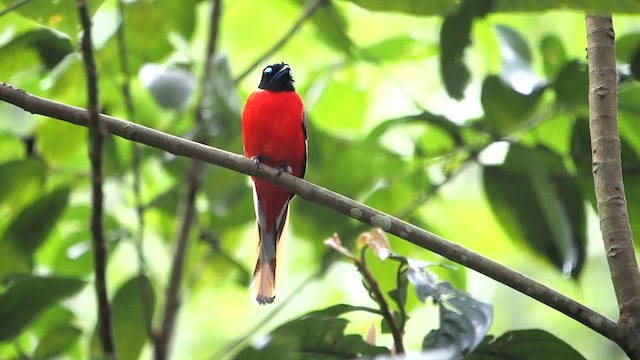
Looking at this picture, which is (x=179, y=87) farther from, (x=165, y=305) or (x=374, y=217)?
(x=374, y=217)

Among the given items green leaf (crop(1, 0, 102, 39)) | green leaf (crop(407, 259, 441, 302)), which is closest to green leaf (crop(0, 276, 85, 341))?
green leaf (crop(1, 0, 102, 39))

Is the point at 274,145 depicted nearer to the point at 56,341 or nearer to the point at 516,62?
the point at 516,62

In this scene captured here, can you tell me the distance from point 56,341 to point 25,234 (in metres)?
0.36

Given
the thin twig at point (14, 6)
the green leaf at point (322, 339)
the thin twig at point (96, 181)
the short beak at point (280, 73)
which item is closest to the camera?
the thin twig at point (96, 181)

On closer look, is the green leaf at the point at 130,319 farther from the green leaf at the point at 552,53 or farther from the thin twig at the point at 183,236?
the green leaf at the point at 552,53

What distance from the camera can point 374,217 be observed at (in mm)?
1843

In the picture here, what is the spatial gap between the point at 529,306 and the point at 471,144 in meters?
3.56

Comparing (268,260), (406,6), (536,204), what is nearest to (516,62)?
(536,204)

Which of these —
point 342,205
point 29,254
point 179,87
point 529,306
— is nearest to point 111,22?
point 179,87

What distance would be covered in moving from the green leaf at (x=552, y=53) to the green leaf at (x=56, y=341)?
1.87 meters

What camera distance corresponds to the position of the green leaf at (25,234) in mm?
2650

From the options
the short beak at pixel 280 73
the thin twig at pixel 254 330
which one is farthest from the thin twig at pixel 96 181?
the short beak at pixel 280 73

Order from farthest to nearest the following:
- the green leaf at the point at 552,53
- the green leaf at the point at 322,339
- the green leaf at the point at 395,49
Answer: the green leaf at the point at 395,49 → the green leaf at the point at 552,53 → the green leaf at the point at 322,339

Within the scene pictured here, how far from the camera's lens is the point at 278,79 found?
11.5ft
